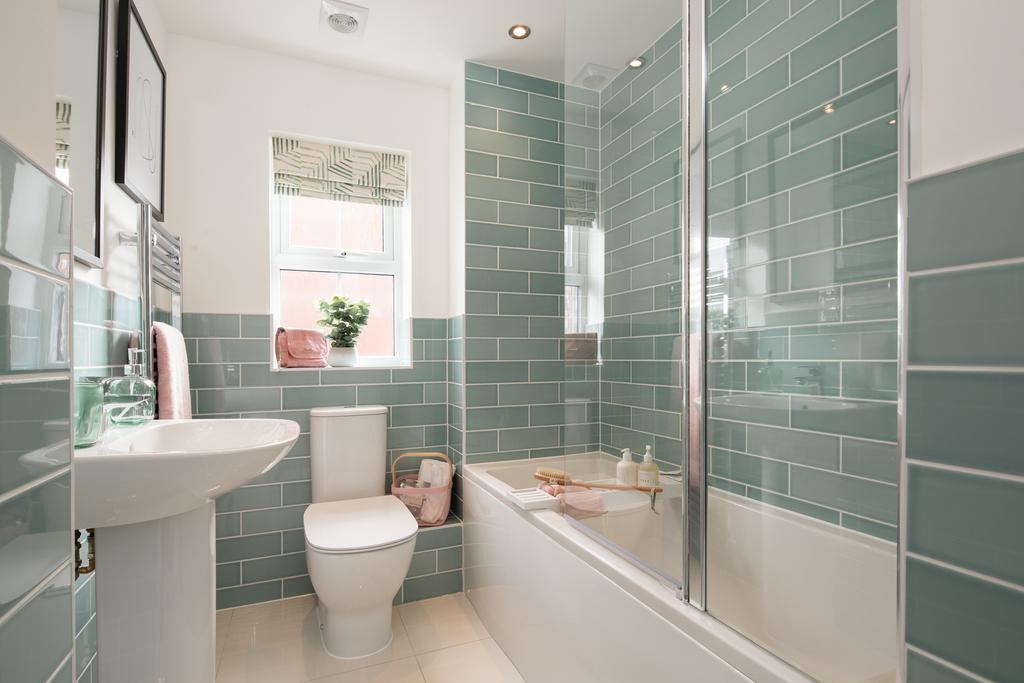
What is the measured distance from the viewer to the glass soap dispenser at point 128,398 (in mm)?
1433

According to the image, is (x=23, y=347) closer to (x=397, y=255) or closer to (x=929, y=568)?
(x=929, y=568)

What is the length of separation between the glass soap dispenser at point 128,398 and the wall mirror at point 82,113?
0.33 m

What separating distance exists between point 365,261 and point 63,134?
149cm

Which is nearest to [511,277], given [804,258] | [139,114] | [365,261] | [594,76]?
[365,261]

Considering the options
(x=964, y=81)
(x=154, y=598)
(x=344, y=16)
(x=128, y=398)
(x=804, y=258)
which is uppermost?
(x=344, y=16)

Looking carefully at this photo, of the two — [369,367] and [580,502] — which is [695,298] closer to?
[580,502]

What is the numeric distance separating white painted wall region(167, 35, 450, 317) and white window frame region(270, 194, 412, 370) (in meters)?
0.13

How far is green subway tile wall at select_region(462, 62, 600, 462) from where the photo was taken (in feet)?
8.41

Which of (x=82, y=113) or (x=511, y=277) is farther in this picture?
(x=511, y=277)

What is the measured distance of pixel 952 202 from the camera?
2.23 ft

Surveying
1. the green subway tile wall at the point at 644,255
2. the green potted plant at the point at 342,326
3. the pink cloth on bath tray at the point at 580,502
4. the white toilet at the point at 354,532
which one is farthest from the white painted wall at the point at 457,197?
the pink cloth on bath tray at the point at 580,502

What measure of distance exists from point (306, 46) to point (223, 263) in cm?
106

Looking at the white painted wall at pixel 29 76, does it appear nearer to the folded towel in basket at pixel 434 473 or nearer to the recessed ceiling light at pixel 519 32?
the recessed ceiling light at pixel 519 32

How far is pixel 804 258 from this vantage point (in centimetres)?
146
